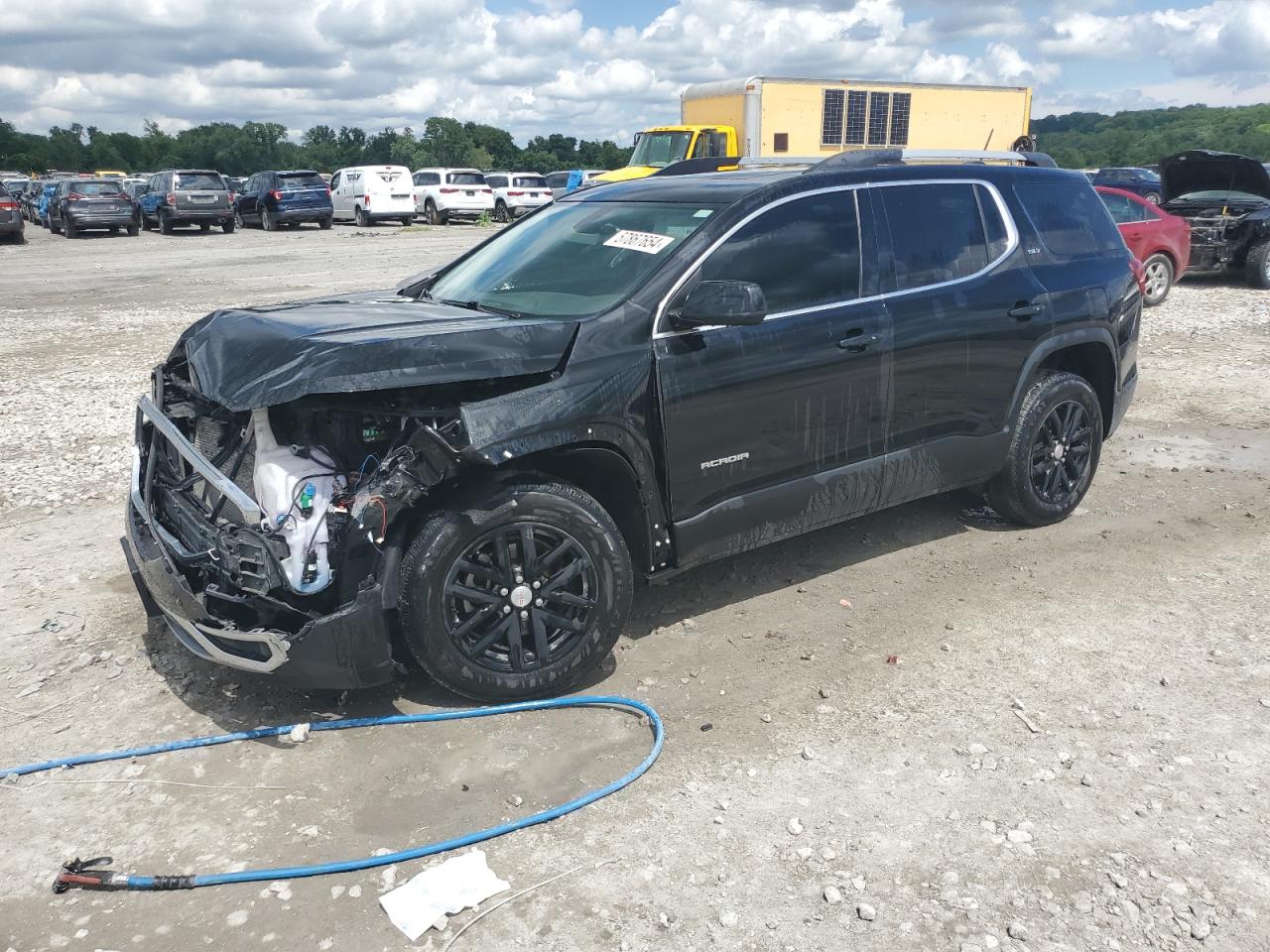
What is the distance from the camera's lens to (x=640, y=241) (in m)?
4.48

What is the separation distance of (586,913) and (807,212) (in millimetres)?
3047

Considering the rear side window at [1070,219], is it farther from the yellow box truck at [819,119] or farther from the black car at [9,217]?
the black car at [9,217]

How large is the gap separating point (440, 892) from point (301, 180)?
29.5 meters

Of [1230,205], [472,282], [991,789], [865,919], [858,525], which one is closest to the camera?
[865,919]

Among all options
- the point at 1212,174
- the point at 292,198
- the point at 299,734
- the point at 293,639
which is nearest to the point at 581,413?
the point at 293,639

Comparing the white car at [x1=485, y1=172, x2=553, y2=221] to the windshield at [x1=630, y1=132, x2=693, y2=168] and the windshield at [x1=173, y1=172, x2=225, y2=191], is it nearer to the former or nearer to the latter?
the windshield at [x1=173, y1=172, x2=225, y2=191]

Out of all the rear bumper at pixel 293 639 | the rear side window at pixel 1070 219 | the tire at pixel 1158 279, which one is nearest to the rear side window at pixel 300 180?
the tire at pixel 1158 279

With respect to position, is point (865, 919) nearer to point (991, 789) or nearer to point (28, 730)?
point (991, 789)

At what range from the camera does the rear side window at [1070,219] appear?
18.2 ft

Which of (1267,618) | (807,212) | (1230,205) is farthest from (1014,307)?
(1230,205)

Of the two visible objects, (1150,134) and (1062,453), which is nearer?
(1062,453)

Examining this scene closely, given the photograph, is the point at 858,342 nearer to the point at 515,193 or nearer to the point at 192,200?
the point at 192,200

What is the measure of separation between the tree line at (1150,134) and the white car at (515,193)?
3591 cm

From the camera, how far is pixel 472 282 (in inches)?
195
